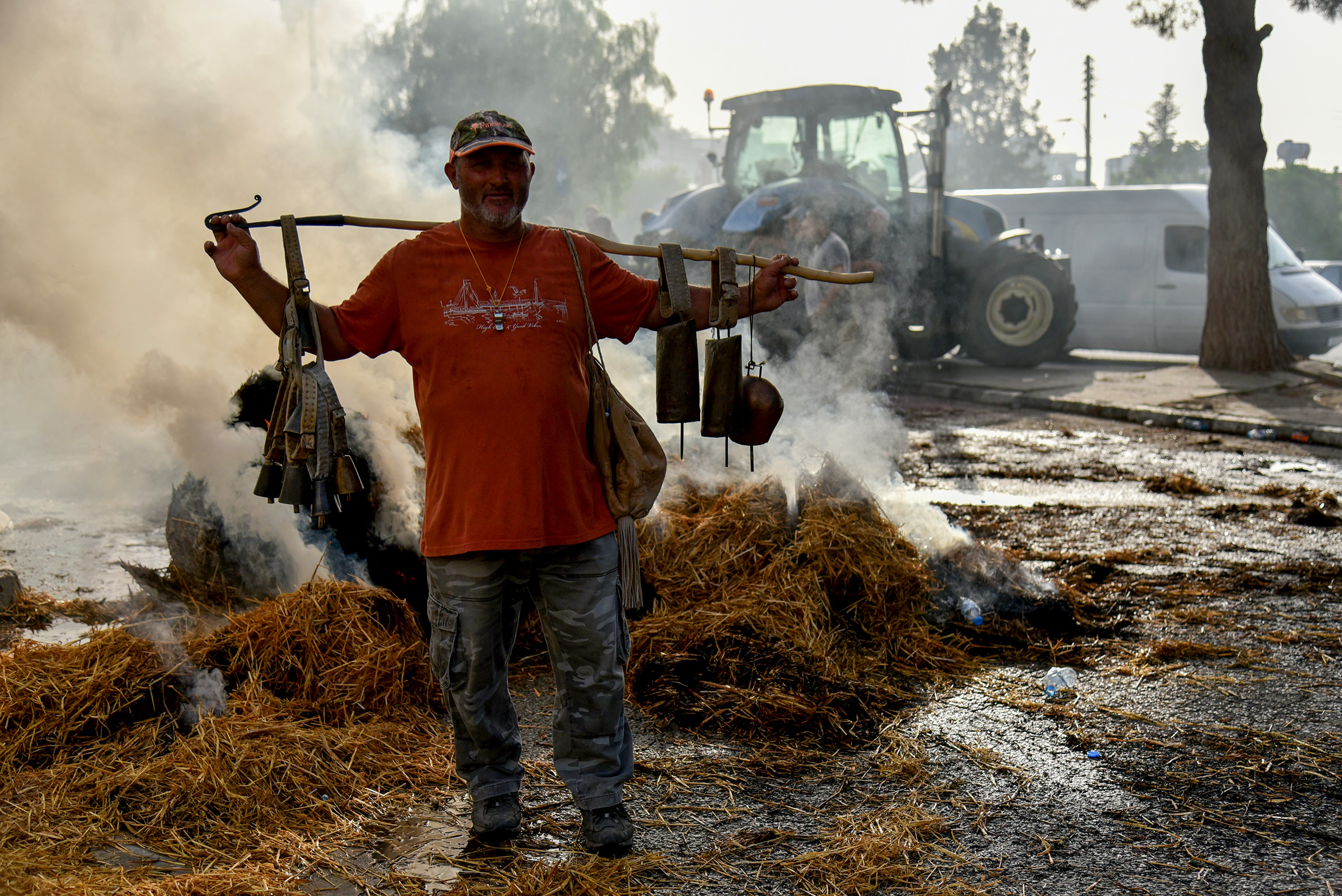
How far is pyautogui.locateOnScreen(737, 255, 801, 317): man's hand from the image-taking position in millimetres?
3379

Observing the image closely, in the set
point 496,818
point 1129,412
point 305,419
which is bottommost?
point 496,818

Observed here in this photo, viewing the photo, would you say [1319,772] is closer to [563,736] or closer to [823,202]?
[563,736]

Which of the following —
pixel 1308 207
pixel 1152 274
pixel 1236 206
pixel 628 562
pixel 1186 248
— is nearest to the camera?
pixel 628 562

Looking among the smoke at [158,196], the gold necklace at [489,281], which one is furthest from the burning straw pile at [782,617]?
the gold necklace at [489,281]

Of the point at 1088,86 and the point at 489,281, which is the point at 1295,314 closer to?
the point at 489,281

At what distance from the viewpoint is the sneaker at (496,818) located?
304 cm

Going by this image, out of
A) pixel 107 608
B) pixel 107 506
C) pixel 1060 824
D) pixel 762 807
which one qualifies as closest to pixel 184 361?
pixel 107 608

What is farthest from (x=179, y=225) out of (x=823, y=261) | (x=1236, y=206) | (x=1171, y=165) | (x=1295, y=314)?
(x=1171, y=165)

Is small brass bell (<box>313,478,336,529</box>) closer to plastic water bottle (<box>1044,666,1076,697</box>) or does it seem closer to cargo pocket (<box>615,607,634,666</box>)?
cargo pocket (<box>615,607,634,666</box>)

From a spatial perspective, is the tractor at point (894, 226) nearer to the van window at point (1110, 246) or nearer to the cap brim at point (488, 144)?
the van window at point (1110, 246)

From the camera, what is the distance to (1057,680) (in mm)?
4266

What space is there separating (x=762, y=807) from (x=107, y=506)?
5.72 metres

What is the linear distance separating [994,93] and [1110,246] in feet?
157

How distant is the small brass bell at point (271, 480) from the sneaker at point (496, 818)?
40.1 inches
